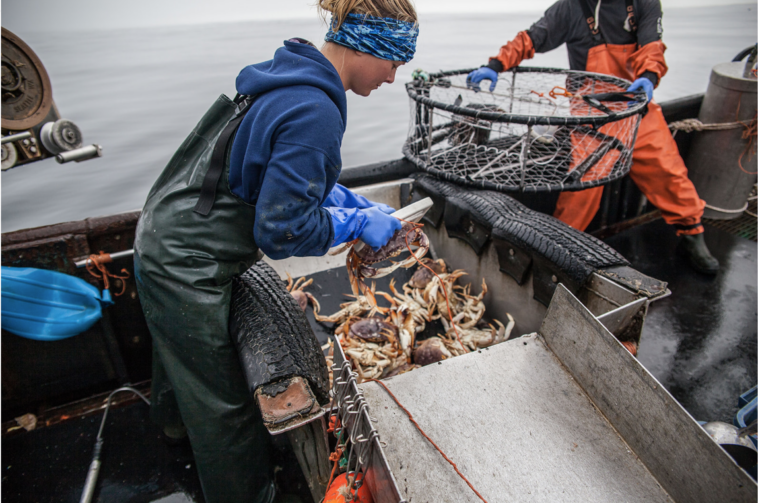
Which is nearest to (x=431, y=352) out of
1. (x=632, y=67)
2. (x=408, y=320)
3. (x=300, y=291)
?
(x=408, y=320)

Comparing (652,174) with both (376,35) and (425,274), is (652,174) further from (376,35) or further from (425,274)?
(376,35)

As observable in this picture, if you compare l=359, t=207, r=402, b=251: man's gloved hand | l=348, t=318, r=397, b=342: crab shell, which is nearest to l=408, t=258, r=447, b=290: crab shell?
l=348, t=318, r=397, b=342: crab shell

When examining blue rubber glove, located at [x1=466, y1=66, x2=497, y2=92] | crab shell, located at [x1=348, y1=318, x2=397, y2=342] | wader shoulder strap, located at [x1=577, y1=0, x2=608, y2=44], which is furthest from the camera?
wader shoulder strap, located at [x1=577, y1=0, x2=608, y2=44]

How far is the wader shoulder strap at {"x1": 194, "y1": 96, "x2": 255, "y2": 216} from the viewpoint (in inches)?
54.7

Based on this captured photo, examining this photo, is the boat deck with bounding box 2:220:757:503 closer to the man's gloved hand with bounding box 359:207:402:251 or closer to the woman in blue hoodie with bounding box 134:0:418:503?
the woman in blue hoodie with bounding box 134:0:418:503

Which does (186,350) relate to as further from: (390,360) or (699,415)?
(699,415)

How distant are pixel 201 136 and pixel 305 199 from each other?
507 millimetres

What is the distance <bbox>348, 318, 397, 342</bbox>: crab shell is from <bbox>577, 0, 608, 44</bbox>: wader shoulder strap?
3.23m

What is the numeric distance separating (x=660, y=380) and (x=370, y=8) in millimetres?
2739

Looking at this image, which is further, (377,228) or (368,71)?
(377,228)

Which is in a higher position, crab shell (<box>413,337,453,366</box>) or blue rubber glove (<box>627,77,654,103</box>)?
blue rubber glove (<box>627,77,654,103</box>)

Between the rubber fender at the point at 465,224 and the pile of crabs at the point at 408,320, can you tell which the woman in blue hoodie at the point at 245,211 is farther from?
the rubber fender at the point at 465,224

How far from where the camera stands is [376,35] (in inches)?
52.6

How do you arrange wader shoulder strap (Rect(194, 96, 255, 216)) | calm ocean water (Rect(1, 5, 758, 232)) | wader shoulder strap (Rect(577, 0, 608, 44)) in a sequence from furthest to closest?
1. calm ocean water (Rect(1, 5, 758, 232))
2. wader shoulder strap (Rect(577, 0, 608, 44))
3. wader shoulder strap (Rect(194, 96, 255, 216))
